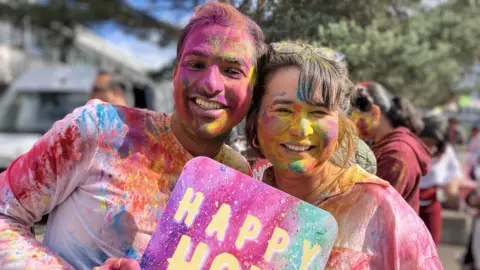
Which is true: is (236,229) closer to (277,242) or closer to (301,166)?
(277,242)

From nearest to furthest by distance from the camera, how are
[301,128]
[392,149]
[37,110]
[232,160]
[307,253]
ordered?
[307,253] → [301,128] → [232,160] → [392,149] → [37,110]

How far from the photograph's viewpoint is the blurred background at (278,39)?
2.64 metres

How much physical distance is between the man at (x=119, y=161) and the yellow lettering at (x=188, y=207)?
0.51 feet

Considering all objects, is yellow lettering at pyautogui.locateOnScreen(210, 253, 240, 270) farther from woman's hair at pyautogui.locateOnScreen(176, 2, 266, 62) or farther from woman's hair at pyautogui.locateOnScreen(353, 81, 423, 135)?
woman's hair at pyautogui.locateOnScreen(353, 81, 423, 135)

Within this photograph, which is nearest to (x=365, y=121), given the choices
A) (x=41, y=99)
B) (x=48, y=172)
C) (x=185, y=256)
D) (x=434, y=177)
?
(x=185, y=256)

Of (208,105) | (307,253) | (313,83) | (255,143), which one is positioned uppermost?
(313,83)

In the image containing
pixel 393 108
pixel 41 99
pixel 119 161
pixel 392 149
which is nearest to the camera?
pixel 119 161

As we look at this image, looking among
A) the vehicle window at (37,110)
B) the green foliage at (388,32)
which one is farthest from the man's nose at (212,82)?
the vehicle window at (37,110)

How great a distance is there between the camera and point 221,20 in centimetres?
171

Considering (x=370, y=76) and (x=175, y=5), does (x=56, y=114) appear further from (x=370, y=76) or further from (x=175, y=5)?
(x=370, y=76)

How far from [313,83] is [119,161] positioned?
63cm

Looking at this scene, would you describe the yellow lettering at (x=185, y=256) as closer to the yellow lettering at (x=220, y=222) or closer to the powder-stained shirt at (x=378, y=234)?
the yellow lettering at (x=220, y=222)

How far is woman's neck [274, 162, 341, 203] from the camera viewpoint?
1581 millimetres

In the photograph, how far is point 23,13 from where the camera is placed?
39.3 feet
